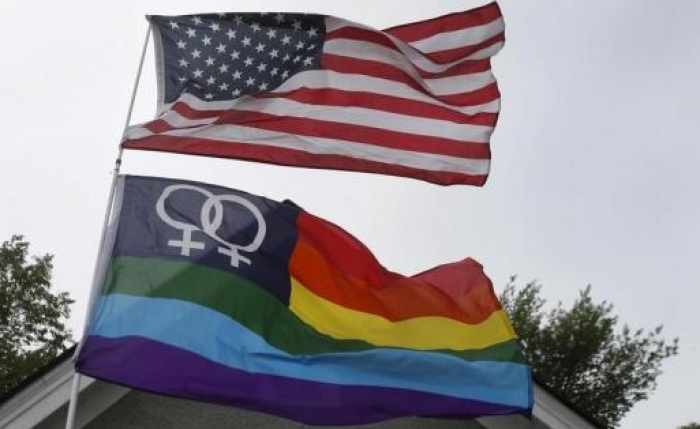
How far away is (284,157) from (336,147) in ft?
1.78

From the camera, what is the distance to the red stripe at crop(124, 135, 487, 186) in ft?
21.0

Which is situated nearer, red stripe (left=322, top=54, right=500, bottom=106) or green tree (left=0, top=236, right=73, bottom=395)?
red stripe (left=322, top=54, right=500, bottom=106)

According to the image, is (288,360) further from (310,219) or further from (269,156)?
(269,156)

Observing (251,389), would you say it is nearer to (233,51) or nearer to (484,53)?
(233,51)

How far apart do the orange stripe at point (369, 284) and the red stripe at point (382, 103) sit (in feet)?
4.13

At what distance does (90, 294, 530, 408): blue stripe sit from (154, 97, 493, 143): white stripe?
227 centimetres

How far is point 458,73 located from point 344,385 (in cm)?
380

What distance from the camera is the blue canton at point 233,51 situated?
6.88 meters

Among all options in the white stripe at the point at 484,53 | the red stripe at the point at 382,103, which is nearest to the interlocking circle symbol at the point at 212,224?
the red stripe at the point at 382,103

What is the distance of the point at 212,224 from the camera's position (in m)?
6.11

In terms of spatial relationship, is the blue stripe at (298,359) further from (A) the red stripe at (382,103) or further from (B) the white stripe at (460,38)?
(B) the white stripe at (460,38)

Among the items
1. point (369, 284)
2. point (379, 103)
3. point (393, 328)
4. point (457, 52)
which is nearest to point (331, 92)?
point (379, 103)

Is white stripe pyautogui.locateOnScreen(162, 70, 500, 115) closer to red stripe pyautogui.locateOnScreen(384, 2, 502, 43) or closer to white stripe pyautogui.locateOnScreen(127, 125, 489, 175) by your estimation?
white stripe pyautogui.locateOnScreen(127, 125, 489, 175)

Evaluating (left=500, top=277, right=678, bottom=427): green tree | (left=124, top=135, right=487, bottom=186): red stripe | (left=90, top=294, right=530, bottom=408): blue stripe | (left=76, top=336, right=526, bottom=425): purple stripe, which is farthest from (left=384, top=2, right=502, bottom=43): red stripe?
(left=500, top=277, right=678, bottom=427): green tree
